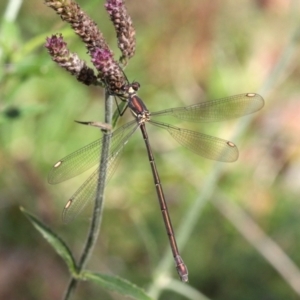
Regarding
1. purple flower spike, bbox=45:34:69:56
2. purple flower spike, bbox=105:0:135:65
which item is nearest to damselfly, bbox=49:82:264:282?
purple flower spike, bbox=105:0:135:65

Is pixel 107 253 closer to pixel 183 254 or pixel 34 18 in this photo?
pixel 183 254

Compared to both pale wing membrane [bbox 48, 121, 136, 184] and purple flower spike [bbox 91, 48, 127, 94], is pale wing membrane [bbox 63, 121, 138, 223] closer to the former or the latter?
pale wing membrane [bbox 48, 121, 136, 184]

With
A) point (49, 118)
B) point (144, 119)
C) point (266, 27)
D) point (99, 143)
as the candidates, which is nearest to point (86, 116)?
point (49, 118)

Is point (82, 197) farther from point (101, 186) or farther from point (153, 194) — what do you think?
point (153, 194)

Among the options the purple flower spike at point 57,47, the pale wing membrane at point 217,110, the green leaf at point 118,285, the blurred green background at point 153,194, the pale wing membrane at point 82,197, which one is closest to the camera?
the purple flower spike at point 57,47

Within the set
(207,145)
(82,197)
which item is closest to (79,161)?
(82,197)

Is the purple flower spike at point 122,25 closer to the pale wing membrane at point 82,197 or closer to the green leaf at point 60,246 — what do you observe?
the pale wing membrane at point 82,197

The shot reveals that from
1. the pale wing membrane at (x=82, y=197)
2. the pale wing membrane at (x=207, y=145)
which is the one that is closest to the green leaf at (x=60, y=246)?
the pale wing membrane at (x=82, y=197)
